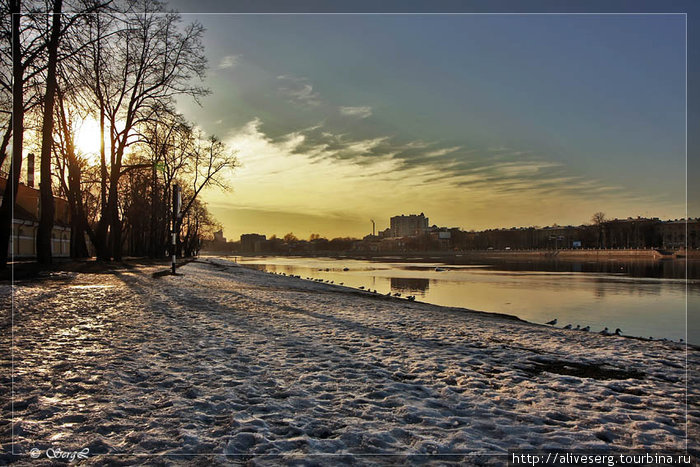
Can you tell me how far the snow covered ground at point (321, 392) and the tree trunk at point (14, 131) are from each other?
780 cm

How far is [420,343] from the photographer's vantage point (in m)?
8.43

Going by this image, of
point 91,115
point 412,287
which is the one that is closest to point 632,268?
point 412,287

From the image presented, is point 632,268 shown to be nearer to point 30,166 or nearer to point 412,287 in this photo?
point 412,287

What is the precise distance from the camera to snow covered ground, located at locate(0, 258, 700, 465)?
3.82 m

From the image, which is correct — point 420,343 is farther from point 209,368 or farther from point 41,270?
point 41,270

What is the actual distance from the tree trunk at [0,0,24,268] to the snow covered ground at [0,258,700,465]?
7.80 metres

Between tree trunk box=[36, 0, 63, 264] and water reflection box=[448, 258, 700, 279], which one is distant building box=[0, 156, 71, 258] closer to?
tree trunk box=[36, 0, 63, 264]

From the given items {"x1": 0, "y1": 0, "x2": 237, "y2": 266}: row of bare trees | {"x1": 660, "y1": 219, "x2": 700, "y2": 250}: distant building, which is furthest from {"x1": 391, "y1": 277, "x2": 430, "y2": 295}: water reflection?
{"x1": 660, "y1": 219, "x2": 700, "y2": 250}: distant building

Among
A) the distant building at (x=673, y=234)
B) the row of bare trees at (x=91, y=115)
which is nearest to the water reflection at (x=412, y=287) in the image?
the row of bare trees at (x=91, y=115)

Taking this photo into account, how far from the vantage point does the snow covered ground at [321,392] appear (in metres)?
3.82

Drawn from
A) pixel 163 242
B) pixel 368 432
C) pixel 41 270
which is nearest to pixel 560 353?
pixel 368 432

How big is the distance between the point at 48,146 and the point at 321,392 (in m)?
18.5

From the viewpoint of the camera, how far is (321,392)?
5.22m

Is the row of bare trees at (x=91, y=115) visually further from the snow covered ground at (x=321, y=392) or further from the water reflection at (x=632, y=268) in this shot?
the water reflection at (x=632, y=268)
